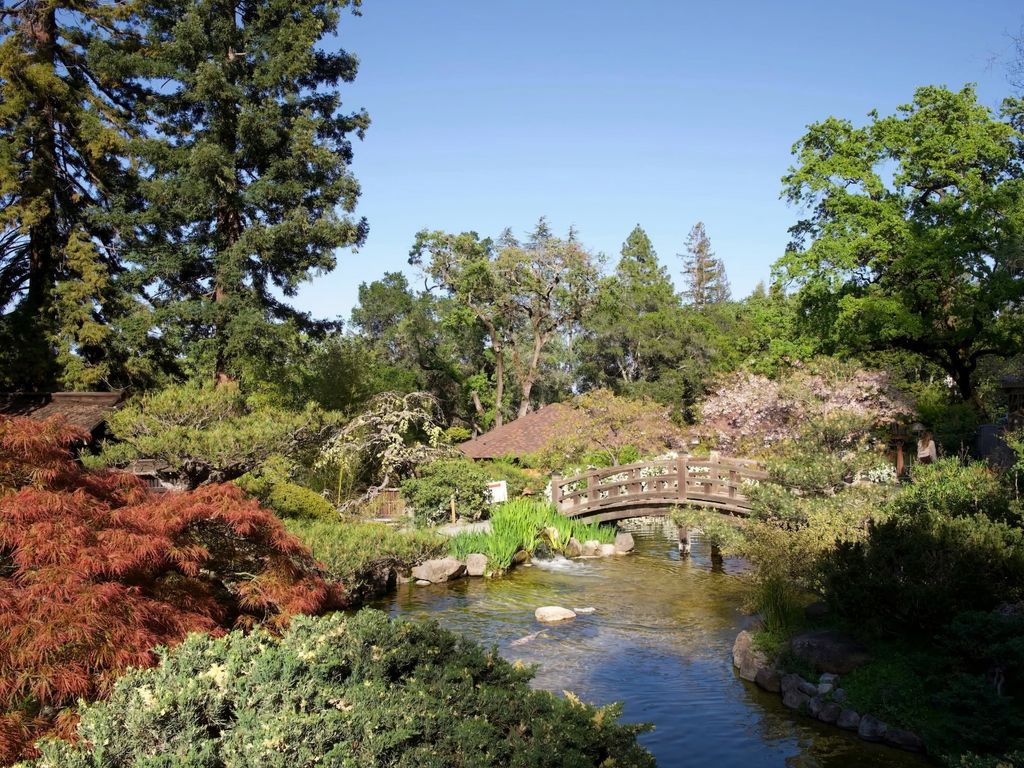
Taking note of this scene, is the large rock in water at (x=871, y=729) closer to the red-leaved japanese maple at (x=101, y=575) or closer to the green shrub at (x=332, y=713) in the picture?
the green shrub at (x=332, y=713)

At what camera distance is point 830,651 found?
7801 mm

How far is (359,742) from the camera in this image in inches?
147

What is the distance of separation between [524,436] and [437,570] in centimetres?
1171

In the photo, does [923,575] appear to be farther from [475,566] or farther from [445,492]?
[445,492]

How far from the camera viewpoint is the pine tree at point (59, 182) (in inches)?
677

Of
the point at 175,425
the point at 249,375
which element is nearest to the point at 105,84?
the point at 249,375

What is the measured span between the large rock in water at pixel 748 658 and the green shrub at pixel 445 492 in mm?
8485

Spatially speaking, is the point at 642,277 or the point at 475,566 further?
the point at 642,277

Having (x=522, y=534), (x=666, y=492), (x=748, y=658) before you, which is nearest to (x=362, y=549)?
(x=522, y=534)

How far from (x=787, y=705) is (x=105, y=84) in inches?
786

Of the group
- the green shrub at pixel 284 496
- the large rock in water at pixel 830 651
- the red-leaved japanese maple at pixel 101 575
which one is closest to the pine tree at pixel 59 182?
the green shrub at pixel 284 496

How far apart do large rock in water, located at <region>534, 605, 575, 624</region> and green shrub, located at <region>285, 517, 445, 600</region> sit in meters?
2.81

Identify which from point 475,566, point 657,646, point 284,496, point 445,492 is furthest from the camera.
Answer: point 445,492

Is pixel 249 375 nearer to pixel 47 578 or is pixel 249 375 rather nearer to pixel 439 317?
pixel 47 578
